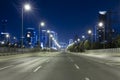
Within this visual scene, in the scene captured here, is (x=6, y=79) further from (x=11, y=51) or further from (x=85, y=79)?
(x=11, y=51)

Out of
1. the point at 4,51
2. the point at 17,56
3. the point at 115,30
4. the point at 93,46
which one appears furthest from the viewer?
the point at 93,46

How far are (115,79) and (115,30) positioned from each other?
102 metres

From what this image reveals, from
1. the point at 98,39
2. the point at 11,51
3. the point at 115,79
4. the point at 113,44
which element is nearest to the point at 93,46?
the point at 98,39

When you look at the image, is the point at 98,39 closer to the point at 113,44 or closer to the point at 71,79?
the point at 113,44

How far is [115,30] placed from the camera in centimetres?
11350

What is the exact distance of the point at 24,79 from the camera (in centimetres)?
1347

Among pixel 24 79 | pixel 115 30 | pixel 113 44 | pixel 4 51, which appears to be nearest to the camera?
pixel 24 79

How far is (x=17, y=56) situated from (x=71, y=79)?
3461cm

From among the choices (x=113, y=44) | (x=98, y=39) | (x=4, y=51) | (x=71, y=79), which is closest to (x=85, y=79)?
(x=71, y=79)

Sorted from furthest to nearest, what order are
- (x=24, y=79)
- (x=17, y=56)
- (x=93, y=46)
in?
(x=93, y=46) → (x=17, y=56) → (x=24, y=79)

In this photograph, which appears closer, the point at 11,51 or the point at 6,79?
the point at 6,79

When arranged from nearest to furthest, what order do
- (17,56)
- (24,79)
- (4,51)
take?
(24,79)
(17,56)
(4,51)

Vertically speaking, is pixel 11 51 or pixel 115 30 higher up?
pixel 115 30

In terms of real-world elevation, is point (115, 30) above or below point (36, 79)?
above
